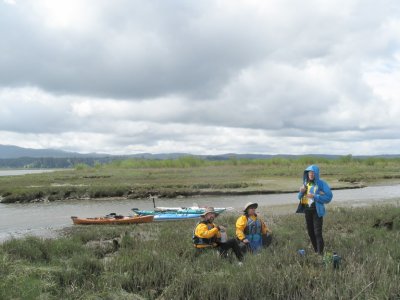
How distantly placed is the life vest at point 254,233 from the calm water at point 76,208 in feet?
40.0

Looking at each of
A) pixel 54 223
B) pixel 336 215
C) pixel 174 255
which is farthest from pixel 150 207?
pixel 174 255

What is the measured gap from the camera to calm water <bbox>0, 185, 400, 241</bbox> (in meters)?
23.3

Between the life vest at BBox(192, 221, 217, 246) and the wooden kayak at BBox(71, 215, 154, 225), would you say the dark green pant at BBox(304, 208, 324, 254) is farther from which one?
the wooden kayak at BBox(71, 215, 154, 225)

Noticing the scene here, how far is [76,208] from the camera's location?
3139 centimetres

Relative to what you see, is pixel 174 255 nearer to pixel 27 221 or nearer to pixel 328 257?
pixel 328 257

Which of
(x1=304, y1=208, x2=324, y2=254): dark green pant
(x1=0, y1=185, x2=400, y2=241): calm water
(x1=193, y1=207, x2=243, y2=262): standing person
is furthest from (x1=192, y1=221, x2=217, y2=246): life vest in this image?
(x1=0, y1=185, x2=400, y2=241): calm water

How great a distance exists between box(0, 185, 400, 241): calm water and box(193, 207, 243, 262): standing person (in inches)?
449

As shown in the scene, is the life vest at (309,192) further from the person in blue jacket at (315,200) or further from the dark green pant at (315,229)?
the dark green pant at (315,229)

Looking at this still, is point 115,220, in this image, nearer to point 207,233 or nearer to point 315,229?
point 207,233

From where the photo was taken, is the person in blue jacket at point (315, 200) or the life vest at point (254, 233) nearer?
the person in blue jacket at point (315, 200)

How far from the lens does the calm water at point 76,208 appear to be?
76.5ft

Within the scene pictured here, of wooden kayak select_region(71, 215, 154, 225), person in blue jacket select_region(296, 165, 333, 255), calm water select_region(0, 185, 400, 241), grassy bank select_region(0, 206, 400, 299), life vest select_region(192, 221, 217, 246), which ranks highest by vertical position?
person in blue jacket select_region(296, 165, 333, 255)

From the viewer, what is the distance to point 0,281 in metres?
7.50

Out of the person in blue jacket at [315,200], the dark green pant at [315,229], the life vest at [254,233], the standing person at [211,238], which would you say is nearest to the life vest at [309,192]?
the person in blue jacket at [315,200]
